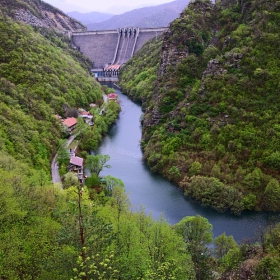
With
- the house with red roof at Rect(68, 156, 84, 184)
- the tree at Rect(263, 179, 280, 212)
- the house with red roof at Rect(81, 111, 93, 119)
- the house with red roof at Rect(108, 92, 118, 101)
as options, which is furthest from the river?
the house with red roof at Rect(108, 92, 118, 101)

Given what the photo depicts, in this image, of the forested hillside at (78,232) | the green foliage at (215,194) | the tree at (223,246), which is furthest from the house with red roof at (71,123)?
the tree at (223,246)

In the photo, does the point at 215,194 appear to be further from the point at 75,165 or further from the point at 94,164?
the point at 75,165

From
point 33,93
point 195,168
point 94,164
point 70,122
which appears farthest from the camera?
point 70,122

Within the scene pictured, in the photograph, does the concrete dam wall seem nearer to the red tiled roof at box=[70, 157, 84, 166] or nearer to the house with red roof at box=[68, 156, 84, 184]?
the red tiled roof at box=[70, 157, 84, 166]

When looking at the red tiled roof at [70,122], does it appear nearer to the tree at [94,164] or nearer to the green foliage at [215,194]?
the tree at [94,164]

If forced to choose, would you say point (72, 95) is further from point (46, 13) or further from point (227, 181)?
point (46, 13)

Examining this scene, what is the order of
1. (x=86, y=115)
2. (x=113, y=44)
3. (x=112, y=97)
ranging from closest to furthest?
(x=86, y=115), (x=112, y=97), (x=113, y=44)

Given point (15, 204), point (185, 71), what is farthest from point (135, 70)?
point (15, 204)

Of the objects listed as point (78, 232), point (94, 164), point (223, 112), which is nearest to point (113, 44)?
point (223, 112)
